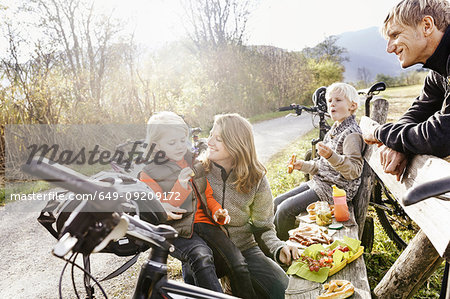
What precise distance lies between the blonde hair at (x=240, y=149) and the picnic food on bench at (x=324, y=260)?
2.25 ft

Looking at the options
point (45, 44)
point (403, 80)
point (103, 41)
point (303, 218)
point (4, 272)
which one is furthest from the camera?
point (403, 80)

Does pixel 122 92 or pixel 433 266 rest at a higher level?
pixel 122 92

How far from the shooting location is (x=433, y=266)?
5.85ft

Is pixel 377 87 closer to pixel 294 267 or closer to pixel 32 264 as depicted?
pixel 294 267

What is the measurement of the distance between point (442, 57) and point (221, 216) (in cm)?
168

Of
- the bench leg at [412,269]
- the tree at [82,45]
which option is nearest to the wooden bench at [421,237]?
the bench leg at [412,269]

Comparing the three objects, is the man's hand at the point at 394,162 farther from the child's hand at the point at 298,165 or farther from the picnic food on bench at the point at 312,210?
the child's hand at the point at 298,165

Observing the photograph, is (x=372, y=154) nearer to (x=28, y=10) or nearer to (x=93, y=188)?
(x=93, y=188)

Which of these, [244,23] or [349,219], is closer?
[349,219]

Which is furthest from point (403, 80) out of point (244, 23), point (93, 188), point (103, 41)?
point (93, 188)

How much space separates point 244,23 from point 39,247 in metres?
18.6

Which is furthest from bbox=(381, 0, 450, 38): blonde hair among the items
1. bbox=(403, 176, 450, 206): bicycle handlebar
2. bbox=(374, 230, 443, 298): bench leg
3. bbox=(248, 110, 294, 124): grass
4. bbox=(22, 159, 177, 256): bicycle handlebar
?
bbox=(248, 110, 294, 124): grass

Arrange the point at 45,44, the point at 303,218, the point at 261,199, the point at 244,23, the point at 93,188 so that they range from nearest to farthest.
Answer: the point at 93,188, the point at 261,199, the point at 303,218, the point at 45,44, the point at 244,23

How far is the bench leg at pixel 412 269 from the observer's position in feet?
5.68
